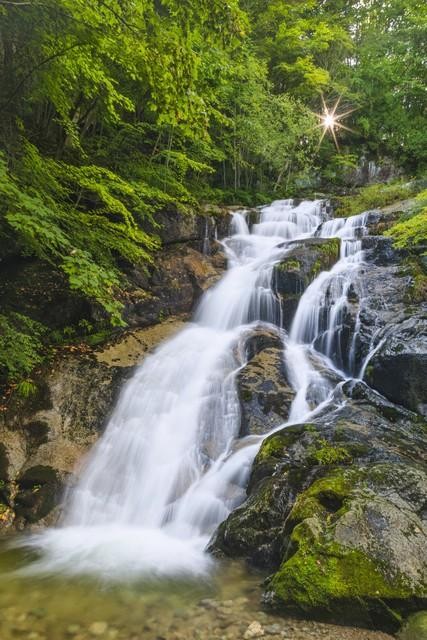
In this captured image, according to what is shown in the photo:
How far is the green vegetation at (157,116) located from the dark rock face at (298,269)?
2.86 meters

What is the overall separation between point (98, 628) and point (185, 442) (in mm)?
3490

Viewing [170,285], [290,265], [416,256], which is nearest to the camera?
[416,256]

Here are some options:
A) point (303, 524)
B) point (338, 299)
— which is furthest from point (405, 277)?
point (303, 524)

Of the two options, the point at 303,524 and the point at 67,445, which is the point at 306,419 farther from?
the point at 67,445

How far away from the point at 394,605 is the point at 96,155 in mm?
10031

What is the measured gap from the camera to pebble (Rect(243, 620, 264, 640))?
2762 mm

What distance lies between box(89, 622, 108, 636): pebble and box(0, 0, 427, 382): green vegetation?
3.33 m

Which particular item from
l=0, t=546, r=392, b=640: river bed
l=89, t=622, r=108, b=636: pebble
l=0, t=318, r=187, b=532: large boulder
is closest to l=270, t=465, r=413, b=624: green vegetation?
l=0, t=546, r=392, b=640: river bed

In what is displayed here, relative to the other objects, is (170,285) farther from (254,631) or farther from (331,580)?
(254,631)

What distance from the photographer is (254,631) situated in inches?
111

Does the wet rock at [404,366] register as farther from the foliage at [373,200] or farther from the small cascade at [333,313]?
the foliage at [373,200]

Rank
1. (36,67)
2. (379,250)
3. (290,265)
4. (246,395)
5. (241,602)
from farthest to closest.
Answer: (379,250) → (290,265) → (246,395) → (36,67) → (241,602)

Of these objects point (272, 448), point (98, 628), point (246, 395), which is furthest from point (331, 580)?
point (246, 395)

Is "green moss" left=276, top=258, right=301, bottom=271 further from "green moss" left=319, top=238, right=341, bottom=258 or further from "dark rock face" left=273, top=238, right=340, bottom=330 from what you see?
"green moss" left=319, top=238, right=341, bottom=258
